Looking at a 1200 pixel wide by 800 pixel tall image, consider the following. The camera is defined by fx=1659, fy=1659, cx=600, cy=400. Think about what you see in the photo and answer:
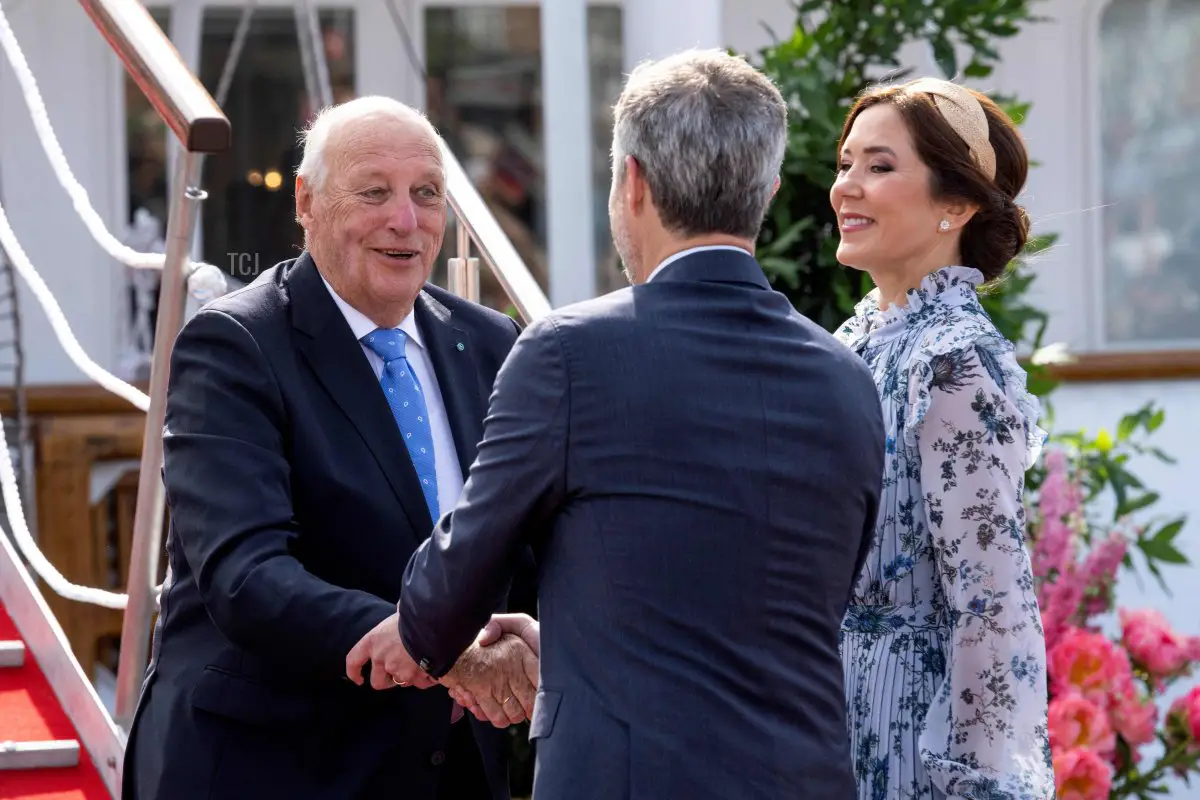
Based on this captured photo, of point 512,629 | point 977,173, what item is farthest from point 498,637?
point 977,173

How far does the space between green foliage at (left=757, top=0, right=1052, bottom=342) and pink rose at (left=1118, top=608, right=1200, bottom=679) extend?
728 millimetres

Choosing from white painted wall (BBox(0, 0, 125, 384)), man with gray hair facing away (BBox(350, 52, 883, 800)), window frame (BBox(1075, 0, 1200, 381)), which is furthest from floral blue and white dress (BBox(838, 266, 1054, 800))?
white painted wall (BBox(0, 0, 125, 384))

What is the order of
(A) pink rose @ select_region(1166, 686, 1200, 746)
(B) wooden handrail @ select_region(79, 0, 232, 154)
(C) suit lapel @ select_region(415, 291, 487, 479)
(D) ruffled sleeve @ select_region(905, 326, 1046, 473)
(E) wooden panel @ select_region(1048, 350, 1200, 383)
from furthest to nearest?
(E) wooden panel @ select_region(1048, 350, 1200, 383) < (A) pink rose @ select_region(1166, 686, 1200, 746) < (C) suit lapel @ select_region(415, 291, 487, 479) < (B) wooden handrail @ select_region(79, 0, 232, 154) < (D) ruffled sleeve @ select_region(905, 326, 1046, 473)

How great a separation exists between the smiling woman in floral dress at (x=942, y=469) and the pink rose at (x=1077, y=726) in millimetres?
1293

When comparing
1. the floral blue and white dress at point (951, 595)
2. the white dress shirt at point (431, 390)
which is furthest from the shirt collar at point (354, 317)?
the floral blue and white dress at point (951, 595)

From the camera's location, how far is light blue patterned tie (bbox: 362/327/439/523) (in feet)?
7.70

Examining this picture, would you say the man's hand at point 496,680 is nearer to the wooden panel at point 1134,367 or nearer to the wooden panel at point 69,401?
the wooden panel at point 69,401

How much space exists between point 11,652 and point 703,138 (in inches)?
75.3

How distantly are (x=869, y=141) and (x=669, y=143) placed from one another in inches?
26.9

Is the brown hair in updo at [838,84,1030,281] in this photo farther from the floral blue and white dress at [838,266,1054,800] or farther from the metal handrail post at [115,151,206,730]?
the metal handrail post at [115,151,206,730]

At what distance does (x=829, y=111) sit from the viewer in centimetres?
377

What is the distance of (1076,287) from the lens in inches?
285

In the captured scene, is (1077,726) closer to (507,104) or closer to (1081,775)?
(1081,775)

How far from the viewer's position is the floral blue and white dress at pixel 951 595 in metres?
2.15
